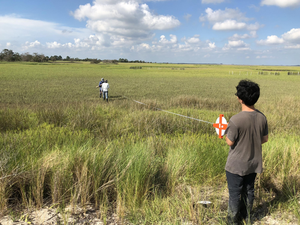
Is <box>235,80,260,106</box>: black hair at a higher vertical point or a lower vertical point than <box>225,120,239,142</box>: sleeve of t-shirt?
higher

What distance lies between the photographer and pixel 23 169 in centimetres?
355

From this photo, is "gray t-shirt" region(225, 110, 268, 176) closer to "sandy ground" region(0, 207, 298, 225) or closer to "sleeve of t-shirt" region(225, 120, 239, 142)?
"sleeve of t-shirt" region(225, 120, 239, 142)

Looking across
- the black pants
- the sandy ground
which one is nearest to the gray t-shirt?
the black pants

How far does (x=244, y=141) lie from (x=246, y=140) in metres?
0.03

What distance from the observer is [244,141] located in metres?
2.76

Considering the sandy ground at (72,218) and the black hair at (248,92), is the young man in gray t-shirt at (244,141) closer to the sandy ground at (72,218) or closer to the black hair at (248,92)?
the black hair at (248,92)

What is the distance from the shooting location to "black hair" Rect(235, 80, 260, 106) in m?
2.69

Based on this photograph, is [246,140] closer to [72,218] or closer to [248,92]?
[248,92]

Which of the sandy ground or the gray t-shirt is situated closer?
the gray t-shirt

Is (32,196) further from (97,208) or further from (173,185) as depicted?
(173,185)

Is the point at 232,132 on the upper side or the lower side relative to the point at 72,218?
upper

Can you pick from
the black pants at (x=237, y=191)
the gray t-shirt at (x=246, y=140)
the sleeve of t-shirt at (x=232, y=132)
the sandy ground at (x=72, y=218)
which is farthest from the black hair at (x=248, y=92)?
the sandy ground at (x=72, y=218)

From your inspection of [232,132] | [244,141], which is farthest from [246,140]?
[232,132]

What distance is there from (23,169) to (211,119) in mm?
7966
